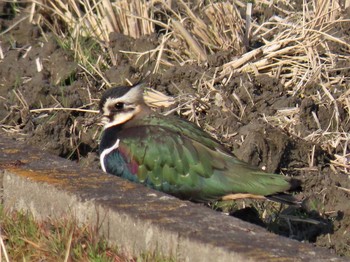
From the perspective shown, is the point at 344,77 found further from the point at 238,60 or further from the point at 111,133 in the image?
the point at 111,133

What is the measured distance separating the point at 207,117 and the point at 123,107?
73 cm

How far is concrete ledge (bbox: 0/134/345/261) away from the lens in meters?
4.48

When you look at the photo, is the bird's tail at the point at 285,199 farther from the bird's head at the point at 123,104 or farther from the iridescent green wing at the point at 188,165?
the bird's head at the point at 123,104

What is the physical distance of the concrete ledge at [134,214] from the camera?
4477 mm

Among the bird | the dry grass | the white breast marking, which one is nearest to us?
the bird

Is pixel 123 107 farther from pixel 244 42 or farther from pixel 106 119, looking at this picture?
pixel 244 42

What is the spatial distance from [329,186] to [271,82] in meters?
1.29

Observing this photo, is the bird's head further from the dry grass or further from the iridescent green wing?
the dry grass

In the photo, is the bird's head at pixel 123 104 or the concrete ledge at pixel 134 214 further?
the bird's head at pixel 123 104

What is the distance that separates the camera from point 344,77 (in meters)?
7.48

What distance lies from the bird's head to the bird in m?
0.22

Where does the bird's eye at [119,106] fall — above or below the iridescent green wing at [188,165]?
above

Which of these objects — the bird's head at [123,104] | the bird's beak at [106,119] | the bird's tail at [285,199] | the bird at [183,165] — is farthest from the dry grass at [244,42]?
the bird's tail at [285,199]

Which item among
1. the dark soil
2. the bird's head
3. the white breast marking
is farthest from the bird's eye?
the white breast marking
